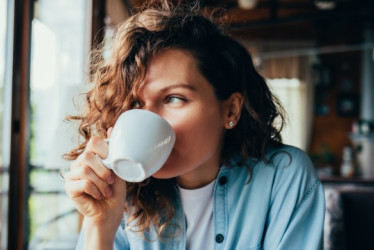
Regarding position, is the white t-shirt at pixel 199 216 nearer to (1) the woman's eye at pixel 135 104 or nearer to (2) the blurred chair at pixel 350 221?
(1) the woman's eye at pixel 135 104

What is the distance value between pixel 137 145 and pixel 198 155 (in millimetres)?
275

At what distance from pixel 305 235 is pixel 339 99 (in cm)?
753

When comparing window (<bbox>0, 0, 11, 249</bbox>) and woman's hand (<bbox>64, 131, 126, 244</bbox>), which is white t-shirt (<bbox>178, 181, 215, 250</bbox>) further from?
window (<bbox>0, 0, 11, 249</bbox>)

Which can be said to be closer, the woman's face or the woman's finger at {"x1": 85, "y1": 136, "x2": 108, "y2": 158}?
the woman's finger at {"x1": 85, "y1": 136, "x2": 108, "y2": 158}

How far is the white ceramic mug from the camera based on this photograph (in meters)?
0.70

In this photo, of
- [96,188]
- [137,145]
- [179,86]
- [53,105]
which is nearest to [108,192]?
[96,188]

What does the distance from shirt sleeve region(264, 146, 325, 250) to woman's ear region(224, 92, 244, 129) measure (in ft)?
0.59

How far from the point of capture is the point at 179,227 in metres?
1.11

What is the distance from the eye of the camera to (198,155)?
95 centimetres

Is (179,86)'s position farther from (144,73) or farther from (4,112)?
(4,112)

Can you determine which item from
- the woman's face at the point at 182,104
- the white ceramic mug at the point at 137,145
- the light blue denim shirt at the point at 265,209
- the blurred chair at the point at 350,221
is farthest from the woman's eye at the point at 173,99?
the blurred chair at the point at 350,221

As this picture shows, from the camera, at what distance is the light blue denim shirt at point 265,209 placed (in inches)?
38.9

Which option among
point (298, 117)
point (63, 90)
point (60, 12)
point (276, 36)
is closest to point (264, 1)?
point (276, 36)

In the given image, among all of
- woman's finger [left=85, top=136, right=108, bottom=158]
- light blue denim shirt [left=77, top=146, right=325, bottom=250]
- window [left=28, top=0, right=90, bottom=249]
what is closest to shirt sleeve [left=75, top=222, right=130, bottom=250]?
light blue denim shirt [left=77, top=146, right=325, bottom=250]
